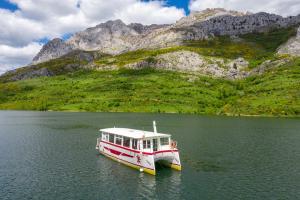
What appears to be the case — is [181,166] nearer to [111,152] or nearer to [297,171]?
[111,152]

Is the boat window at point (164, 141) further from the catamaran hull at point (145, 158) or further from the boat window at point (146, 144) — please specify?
the catamaran hull at point (145, 158)

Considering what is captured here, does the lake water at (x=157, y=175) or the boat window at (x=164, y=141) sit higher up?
the boat window at (x=164, y=141)

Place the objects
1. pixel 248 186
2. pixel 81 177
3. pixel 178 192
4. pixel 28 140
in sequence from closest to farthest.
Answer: pixel 178 192 < pixel 248 186 < pixel 81 177 < pixel 28 140

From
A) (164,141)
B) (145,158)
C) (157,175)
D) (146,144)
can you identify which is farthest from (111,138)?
(157,175)

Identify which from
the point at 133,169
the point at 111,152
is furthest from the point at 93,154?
the point at 133,169

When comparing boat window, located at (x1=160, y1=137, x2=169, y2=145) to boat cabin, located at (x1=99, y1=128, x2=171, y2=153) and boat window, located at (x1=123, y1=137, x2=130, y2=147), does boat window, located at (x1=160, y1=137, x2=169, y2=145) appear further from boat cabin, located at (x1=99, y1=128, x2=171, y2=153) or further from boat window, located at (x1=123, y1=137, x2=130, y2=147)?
boat window, located at (x1=123, y1=137, x2=130, y2=147)

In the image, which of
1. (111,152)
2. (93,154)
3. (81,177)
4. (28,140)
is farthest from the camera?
(28,140)

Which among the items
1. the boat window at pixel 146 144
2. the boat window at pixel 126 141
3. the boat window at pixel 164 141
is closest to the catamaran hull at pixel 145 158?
the boat window at pixel 126 141

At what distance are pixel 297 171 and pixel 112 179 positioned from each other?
39.6m

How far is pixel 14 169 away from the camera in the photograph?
67562 mm

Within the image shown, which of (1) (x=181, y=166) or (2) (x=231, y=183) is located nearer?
(2) (x=231, y=183)

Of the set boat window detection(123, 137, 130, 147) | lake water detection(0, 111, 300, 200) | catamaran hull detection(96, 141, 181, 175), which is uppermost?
boat window detection(123, 137, 130, 147)

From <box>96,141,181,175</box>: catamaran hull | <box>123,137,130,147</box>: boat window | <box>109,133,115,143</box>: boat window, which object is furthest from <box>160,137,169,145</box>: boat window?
<box>109,133,115,143</box>: boat window

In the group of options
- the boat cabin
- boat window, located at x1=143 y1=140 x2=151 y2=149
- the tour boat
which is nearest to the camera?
the tour boat
